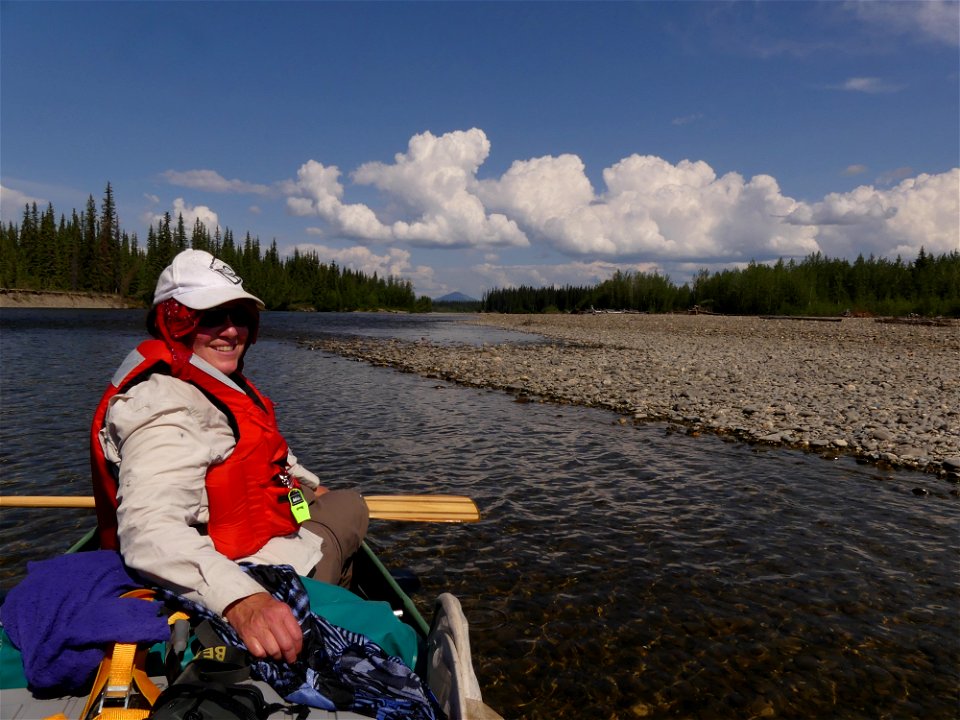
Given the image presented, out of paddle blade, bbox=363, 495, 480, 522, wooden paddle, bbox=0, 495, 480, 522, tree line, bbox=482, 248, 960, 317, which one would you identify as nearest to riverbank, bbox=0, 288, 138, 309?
tree line, bbox=482, 248, 960, 317

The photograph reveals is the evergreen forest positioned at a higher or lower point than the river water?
higher

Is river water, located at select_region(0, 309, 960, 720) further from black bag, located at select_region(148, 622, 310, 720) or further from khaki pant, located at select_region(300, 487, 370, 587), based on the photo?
black bag, located at select_region(148, 622, 310, 720)

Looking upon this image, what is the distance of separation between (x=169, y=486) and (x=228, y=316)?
1.16 meters

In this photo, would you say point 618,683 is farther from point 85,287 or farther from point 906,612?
point 85,287

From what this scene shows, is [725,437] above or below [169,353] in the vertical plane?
below

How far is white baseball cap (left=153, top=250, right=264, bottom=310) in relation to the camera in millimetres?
3296

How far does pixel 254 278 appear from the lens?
152 metres

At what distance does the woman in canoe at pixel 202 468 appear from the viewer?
2.70m

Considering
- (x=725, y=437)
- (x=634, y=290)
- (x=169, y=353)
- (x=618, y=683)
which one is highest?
(x=634, y=290)

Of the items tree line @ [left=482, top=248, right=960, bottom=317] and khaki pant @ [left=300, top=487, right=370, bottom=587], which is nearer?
khaki pant @ [left=300, top=487, right=370, bottom=587]

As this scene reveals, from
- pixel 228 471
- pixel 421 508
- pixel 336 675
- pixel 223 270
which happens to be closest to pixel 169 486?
pixel 228 471

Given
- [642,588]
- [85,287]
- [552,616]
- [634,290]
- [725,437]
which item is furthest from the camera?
[634,290]

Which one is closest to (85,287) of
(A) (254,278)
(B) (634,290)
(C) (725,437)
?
(A) (254,278)

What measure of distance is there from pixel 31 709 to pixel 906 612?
7.64 metres
